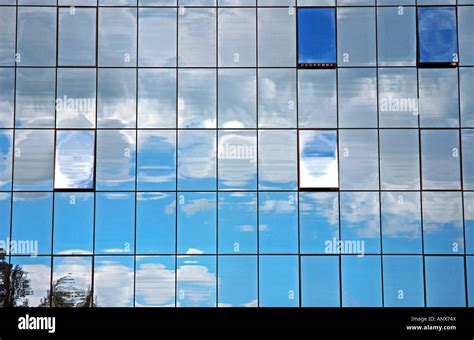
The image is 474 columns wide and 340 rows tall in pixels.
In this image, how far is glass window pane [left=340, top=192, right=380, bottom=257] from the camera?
25.7 feet

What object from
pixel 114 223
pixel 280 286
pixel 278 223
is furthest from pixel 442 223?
pixel 114 223

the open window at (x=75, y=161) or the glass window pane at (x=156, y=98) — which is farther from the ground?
the glass window pane at (x=156, y=98)

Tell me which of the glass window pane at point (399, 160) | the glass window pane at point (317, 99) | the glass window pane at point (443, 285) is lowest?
the glass window pane at point (443, 285)

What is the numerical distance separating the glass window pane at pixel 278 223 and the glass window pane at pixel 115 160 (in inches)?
79.9

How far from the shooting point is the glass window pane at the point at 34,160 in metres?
7.89

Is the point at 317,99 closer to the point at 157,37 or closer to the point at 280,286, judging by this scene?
the point at 157,37

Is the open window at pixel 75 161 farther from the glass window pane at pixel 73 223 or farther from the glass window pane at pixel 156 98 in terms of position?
the glass window pane at pixel 156 98

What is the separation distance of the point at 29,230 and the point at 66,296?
3.72 ft

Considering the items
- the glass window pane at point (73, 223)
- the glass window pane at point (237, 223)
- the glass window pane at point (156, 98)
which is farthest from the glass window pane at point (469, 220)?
the glass window pane at point (73, 223)

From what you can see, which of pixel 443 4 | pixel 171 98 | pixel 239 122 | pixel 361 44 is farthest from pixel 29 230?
pixel 443 4

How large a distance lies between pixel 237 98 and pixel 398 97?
8.10 ft

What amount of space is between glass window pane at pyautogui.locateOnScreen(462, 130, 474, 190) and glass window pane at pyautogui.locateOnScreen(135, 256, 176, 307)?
15.1 ft

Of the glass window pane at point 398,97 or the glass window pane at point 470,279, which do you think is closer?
the glass window pane at point 470,279
